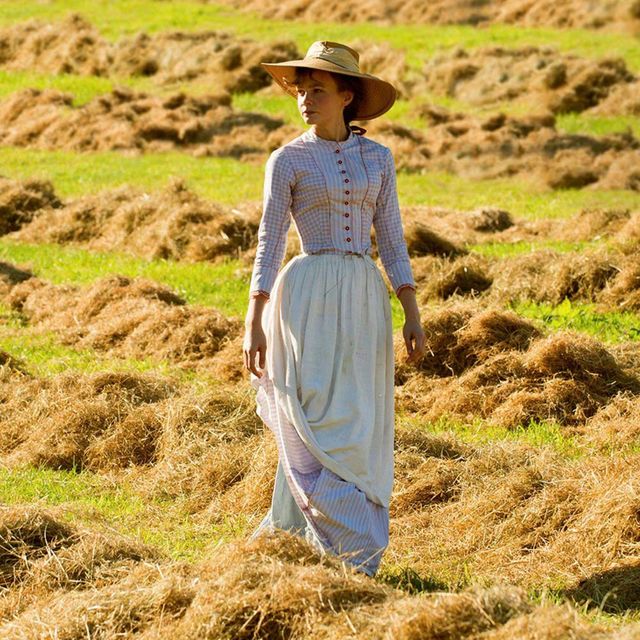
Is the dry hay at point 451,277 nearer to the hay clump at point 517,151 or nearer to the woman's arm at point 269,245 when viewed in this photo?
the woman's arm at point 269,245

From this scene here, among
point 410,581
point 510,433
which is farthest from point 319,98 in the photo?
point 510,433

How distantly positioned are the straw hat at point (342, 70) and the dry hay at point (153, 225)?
25.8 ft

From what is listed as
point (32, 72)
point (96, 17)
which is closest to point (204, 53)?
point (32, 72)

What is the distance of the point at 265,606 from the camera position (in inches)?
190

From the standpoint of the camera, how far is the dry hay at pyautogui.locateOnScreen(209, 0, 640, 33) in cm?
2950

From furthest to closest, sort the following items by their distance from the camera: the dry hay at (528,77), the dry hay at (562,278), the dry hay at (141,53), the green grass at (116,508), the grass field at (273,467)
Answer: the dry hay at (141,53), the dry hay at (528,77), the dry hay at (562,278), the green grass at (116,508), the grass field at (273,467)

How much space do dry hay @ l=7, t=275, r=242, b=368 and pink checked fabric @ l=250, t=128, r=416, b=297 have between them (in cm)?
406

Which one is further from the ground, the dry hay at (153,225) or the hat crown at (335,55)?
the hat crown at (335,55)

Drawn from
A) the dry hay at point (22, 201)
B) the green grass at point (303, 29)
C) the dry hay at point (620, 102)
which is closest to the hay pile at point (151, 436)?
the dry hay at point (22, 201)

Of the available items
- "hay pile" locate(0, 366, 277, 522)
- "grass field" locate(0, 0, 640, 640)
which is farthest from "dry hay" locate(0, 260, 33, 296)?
"hay pile" locate(0, 366, 277, 522)

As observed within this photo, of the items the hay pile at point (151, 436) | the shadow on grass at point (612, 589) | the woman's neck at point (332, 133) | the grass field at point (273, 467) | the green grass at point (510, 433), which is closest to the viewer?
the grass field at point (273, 467)

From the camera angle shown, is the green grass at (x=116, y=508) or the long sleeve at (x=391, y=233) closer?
the long sleeve at (x=391, y=233)

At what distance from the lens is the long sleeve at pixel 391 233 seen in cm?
611

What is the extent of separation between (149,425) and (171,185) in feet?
25.1
